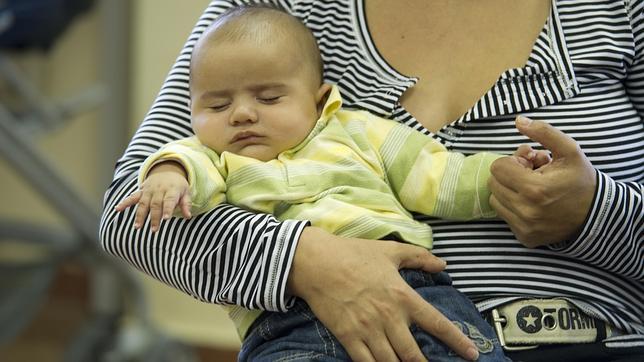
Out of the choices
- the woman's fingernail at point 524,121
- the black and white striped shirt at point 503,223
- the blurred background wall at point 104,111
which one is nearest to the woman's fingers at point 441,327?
the black and white striped shirt at point 503,223

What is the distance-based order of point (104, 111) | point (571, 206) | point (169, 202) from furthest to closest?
point (104, 111) < point (571, 206) < point (169, 202)

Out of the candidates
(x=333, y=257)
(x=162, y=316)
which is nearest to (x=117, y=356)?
(x=162, y=316)

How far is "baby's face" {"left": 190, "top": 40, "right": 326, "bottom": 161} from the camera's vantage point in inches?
41.1

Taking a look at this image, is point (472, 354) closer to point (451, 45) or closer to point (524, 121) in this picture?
point (524, 121)

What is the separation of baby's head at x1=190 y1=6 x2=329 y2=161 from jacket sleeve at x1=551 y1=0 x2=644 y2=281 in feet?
Result: 1.03

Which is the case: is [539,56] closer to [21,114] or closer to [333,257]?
[333,257]

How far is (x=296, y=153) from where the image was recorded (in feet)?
3.50

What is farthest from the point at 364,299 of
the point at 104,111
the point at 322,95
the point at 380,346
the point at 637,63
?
the point at 104,111

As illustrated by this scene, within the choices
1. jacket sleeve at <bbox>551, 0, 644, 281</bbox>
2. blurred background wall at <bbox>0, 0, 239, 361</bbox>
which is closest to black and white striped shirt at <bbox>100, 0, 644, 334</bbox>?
jacket sleeve at <bbox>551, 0, 644, 281</bbox>

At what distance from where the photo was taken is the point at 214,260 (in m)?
0.99

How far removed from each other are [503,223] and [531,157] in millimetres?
88

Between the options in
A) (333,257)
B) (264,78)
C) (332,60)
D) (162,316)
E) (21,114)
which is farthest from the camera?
(162,316)

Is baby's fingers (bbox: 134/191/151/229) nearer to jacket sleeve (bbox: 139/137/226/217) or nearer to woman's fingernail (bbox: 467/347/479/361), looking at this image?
jacket sleeve (bbox: 139/137/226/217)

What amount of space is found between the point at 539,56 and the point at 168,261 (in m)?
0.47
